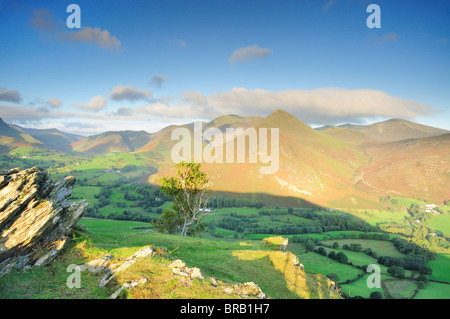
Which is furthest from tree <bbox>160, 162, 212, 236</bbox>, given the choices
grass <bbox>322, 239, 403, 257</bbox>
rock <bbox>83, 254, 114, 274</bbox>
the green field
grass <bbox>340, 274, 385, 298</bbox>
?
grass <bbox>322, 239, 403, 257</bbox>

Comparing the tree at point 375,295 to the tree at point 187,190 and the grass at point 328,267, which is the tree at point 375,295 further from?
the tree at point 187,190

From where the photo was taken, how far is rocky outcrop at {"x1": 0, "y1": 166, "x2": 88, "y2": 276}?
16453 mm

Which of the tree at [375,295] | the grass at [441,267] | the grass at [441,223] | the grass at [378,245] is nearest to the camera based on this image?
the tree at [375,295]

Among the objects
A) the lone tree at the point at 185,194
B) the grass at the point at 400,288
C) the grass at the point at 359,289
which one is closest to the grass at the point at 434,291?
the grass at the point at 400,288

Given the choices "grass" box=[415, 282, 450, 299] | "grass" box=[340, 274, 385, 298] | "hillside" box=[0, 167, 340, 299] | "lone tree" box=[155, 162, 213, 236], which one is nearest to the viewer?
"hillside" box=[0, 167, 340, 299]

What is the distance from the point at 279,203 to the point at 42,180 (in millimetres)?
194369

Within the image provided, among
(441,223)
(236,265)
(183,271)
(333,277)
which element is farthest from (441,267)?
(183,271)

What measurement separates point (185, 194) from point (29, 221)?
97.1 feet

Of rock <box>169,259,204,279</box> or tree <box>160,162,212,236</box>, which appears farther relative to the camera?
tree <box>160,162,212,236</box>

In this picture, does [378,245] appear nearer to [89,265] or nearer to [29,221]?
[89,265]

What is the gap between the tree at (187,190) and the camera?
44.0 m

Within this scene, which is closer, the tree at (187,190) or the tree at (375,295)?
the tree at (187,190)

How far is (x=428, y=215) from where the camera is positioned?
177625mm

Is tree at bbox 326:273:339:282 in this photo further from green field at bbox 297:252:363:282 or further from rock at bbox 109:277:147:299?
rock at bbox 109:277:147:299
